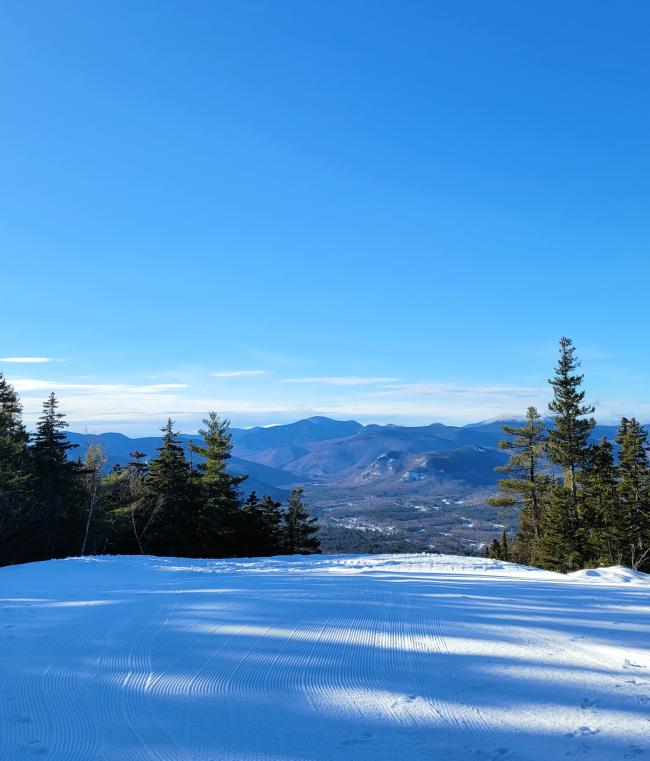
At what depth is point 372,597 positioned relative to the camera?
9.15 m

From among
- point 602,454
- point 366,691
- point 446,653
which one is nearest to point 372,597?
point 446,653

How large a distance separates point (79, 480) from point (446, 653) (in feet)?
103

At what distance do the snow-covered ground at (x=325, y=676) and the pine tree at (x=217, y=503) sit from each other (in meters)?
25.1

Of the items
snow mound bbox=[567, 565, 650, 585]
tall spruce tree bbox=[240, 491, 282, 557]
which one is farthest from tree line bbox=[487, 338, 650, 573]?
tall spruce tree bbox=[240, 491, 282, 557]

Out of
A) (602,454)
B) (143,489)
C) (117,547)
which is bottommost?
(117,547)

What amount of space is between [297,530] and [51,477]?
1906 centimetres

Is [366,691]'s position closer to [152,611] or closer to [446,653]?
[446,653]

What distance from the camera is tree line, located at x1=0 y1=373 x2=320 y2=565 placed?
1148 inches

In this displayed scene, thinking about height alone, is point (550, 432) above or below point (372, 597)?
above

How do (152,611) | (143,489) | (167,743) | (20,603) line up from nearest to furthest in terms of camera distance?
(167,743) → (152,611) → (20,603) → (143,489)

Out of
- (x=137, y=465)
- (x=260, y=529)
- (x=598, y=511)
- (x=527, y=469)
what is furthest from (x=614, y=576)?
(x=137, y=465)

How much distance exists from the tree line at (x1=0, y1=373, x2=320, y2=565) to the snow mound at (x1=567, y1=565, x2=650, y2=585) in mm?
24349

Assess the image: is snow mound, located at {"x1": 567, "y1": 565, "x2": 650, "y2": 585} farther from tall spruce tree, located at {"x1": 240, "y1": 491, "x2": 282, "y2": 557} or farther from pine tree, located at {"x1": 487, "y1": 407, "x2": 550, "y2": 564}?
tall spruce tree, located at {"x1": 240, "y1": 491, "x2": 282, "y2": 557}

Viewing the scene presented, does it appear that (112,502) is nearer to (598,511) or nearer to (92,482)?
(92,482)
